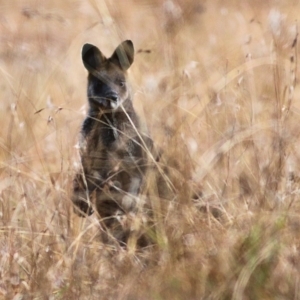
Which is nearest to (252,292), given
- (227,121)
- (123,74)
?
(227,121)

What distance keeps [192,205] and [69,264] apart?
0.53m

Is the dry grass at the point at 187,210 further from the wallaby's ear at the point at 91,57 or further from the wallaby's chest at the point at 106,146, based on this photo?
the wallaby's ear at the point at 91,57

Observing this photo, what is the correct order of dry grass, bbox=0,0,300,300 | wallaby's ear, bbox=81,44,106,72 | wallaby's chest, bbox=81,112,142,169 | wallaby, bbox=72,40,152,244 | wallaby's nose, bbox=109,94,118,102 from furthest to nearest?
wallaby's ear, bbox=81,44,106,72 → wallaby's nose, bbox=109,94,118,102 → wallaby's chest, bbox=81,112,142,169 → wallaby, bbox=72,40,152,244 → dry grass, bbox=0,0,300,300

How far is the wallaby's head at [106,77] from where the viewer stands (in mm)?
5133

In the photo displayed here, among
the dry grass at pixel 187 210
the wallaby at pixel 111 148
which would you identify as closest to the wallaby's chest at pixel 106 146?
the wallaby at pixel 111 148

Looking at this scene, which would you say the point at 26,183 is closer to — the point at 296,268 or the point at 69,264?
the point at 69,264

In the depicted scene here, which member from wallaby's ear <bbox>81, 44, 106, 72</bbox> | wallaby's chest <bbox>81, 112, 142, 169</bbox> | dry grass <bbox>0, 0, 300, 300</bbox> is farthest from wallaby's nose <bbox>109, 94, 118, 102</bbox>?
dry grass <bbox>0, 0, 300, 300</bbox>

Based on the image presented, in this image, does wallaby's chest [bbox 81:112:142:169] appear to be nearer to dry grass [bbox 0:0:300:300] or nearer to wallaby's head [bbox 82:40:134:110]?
wallaby's head [bbox 82:40:134:110]

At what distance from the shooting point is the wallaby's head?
5.13 m

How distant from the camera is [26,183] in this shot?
3938mm

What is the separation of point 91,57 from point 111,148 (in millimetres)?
847

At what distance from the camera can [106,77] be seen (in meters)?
5.41

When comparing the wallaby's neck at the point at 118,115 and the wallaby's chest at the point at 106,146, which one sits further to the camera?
the wallaby's neck at the point at 118,115

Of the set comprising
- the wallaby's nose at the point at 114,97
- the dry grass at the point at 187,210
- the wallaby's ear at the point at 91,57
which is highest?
the wallaby's ear at the point at 91,57
